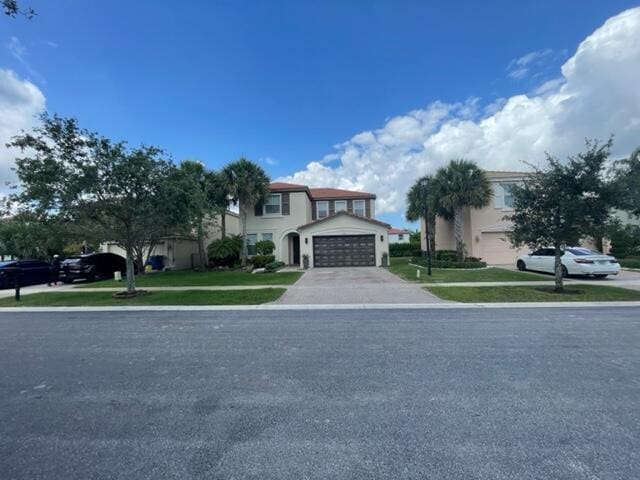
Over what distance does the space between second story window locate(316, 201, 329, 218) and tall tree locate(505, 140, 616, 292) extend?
55.0 feet

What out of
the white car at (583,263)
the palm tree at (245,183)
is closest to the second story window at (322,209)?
the palm tree at (245,183)

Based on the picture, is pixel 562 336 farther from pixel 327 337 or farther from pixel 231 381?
pixel 231 381

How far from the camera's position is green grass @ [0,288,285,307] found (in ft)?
33.9

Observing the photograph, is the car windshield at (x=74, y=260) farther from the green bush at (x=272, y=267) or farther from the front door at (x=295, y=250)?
the front door at (x=295, y=250)

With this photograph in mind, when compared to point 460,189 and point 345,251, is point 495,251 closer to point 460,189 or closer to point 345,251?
point 460,189

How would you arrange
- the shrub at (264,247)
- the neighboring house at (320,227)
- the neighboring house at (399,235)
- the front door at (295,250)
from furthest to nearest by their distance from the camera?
1. the neighboring house at (399,235)
2. the front door at (295,250)
3. the shrub at (264,247)
4. the neighboring house at (320,227)

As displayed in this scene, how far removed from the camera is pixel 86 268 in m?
17.3

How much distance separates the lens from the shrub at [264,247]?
23531 mm

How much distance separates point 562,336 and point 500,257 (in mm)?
18467

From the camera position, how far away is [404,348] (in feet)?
17.1

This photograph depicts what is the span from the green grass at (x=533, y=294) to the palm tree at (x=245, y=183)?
14579 millimetres

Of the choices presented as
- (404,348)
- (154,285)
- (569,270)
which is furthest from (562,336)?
(154,285)

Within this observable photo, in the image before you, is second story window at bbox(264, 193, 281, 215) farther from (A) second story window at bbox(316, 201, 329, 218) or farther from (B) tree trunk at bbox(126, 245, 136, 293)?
(B) tree trunk at bbox(126, 245, 136, 293)

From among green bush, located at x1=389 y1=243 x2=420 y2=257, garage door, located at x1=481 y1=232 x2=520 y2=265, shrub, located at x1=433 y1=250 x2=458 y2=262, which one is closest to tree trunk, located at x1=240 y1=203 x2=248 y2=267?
shrub, located at x1=433 y1=250 x2=458 y2=262
